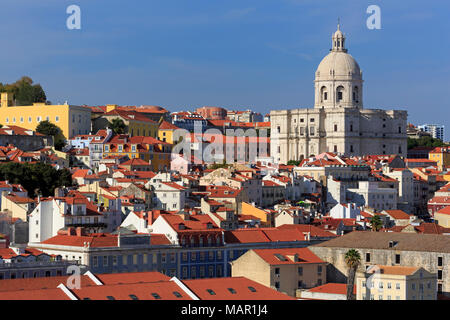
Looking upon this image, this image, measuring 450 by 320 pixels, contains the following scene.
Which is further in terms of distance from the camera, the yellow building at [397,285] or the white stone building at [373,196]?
the white stone building at [373,196]

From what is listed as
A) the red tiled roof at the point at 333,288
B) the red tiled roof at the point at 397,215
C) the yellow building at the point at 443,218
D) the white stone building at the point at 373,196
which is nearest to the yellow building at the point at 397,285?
the red tiled roof at the point at 333,288

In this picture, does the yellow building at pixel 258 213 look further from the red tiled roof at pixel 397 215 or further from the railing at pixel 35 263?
the railing at pixel 35 263

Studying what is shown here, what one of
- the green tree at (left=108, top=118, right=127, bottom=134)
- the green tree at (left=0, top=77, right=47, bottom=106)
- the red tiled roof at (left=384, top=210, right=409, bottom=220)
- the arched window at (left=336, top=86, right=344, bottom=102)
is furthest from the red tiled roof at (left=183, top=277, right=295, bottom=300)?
the arched window at (left=336, top=86, right=344, bottom=102)

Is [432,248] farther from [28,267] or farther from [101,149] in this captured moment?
[101,149]

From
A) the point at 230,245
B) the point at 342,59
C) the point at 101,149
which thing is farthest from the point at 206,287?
the point at 342,59

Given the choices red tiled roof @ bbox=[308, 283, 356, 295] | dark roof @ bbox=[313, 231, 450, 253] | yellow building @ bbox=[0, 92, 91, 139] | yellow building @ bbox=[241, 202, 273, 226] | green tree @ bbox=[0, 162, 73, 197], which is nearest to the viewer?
red tiled roof @ bbox=[308, 283, 356, 295]

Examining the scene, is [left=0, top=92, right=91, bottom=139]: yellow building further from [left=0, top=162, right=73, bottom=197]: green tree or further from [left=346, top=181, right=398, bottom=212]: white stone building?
[left=346, top=181, right=398, bottom=212]: white stone building
